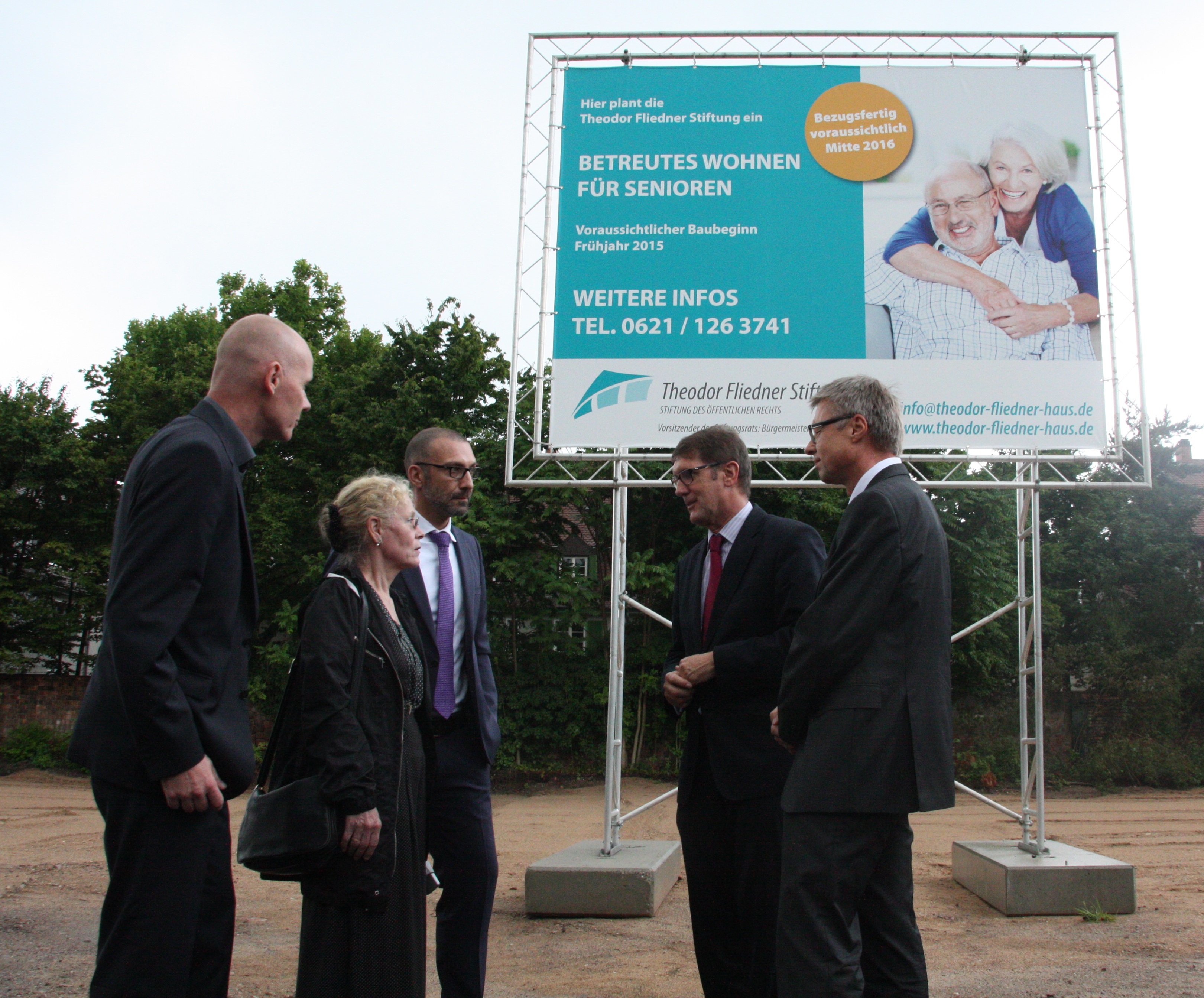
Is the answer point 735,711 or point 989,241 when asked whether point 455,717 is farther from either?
point 989,241

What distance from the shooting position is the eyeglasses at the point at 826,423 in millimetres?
2744

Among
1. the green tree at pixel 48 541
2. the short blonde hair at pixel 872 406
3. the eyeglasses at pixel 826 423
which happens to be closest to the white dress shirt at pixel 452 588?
the eyeglasses at pixel 826 423

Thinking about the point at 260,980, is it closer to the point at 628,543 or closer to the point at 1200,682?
the point at 628,543

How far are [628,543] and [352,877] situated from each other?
45.5 feet

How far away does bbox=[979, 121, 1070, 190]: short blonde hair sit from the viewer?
6031mm

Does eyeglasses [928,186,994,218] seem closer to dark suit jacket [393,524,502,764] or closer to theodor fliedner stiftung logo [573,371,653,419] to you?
theodor fliedner stiftung logo [573,371,653,419]

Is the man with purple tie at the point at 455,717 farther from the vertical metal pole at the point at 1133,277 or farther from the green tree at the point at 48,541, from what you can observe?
the green tree at the point at 48,541

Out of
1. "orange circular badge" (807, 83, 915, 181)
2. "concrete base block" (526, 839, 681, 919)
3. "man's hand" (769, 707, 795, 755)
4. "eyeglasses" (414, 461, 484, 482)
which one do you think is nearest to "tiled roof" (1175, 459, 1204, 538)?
"orange circular badge" (807, 83, 915, 181)

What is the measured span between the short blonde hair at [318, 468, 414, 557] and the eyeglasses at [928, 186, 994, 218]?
4458mm

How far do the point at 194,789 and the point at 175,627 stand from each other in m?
0.34

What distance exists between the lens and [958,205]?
19.7 ft

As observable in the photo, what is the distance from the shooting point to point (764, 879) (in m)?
2.92

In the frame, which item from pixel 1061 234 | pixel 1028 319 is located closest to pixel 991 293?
pixel 1028 319

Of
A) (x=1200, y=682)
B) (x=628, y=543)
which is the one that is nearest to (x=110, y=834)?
(x=628, y=543)
